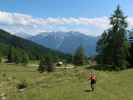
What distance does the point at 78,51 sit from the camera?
142 meters

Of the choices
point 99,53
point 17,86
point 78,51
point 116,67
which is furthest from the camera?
point 78,51

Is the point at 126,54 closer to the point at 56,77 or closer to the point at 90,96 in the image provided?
the point at 56,77

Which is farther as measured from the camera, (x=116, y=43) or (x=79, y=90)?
(x=116, y=43)

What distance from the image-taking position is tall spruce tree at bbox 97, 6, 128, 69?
223 feet

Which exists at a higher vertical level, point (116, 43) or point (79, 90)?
point (116, 43)

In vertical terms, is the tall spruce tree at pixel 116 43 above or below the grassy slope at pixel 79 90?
above

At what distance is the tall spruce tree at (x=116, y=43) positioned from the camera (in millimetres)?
67938

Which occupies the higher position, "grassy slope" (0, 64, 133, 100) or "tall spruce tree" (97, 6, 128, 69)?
"tall spruce tree" (97, 6, 128, 69)

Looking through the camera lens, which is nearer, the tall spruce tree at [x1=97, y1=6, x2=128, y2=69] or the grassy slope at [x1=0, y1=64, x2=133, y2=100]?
the grassy slope at [x1=0, y1=64, x2=133, y2=100]

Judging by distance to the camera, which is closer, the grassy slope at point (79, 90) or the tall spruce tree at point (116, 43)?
the grassy slope at point (79, 90)

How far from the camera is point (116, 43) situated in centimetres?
6962

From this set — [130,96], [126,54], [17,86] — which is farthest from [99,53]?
[130,96]

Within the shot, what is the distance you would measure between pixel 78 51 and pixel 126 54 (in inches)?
2857

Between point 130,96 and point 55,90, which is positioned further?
point 55,90
